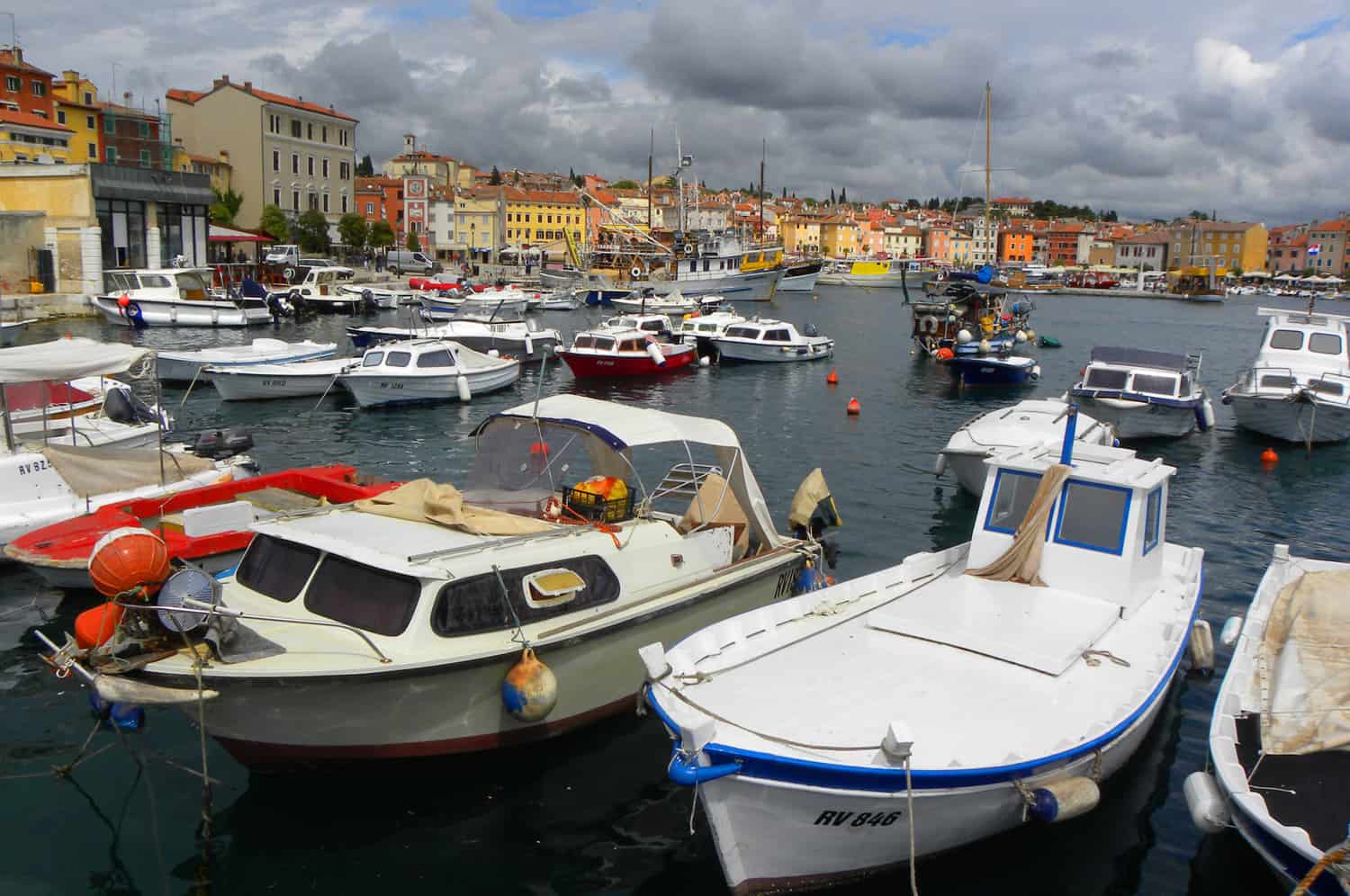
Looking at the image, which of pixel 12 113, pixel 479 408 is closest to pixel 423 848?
pixel 479 408

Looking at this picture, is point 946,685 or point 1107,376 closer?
point 946,685

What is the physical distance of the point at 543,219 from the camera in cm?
14038

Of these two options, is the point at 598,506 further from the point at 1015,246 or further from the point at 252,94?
the point at 1015,246

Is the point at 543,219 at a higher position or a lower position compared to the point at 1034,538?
higher

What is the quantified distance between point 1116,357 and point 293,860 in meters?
24.9

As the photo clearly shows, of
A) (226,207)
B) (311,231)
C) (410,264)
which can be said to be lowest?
(410,264)

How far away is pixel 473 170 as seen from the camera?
17300 centimetres

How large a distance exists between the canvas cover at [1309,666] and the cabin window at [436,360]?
24.4 meters

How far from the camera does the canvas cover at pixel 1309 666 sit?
7469mm

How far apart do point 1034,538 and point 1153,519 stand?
58.7 inches

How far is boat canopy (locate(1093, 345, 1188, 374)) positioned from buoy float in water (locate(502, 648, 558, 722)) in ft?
73.3

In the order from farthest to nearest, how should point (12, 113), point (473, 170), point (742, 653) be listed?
point (473, 170)
point (12, 113)
point (742, 653)

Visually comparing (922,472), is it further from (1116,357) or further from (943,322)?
(943,322)

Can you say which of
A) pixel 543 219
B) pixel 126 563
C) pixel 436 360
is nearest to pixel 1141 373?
pixel 436 360
